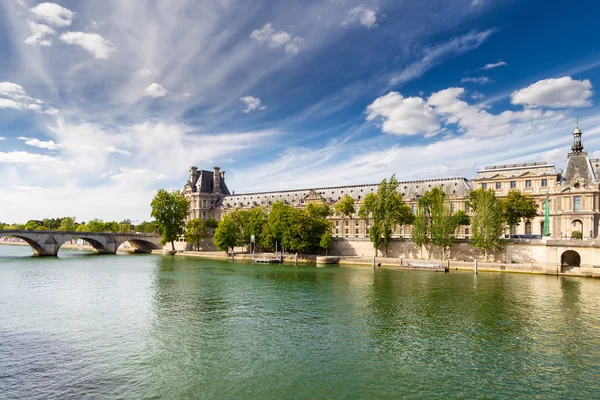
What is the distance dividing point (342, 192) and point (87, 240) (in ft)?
235

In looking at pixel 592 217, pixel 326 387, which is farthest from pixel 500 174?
pixel 326 387

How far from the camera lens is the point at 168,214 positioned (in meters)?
103

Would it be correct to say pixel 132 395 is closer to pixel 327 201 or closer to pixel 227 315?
pixel 227 315

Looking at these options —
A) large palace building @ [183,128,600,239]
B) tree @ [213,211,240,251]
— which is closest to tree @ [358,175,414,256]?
large palace building @ [183,128,600,239]

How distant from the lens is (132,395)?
16641 mm

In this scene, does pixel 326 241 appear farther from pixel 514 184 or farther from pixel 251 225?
pixel 514 184

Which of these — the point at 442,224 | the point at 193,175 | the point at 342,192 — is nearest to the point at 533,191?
the point at 442,224

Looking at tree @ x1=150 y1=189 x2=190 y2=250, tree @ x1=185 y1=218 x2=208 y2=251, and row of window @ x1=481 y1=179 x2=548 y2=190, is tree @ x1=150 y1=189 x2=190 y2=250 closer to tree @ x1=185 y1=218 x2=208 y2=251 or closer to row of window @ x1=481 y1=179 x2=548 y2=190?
tree @ x1=185 y1=218 x2=208 y2=251

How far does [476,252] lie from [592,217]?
22898mm

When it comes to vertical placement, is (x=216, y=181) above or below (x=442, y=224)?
above

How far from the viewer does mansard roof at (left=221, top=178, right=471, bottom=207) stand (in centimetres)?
9856

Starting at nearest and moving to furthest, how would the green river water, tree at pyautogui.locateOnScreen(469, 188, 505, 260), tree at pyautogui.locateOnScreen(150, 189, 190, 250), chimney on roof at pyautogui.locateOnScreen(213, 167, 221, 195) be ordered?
the green river water < tree at pyautogui.locateOnScreen(469, 188, 505, 260) < tree at pyautogui.locateOnScreen(150, 189, 190, 250) < chimney on roof at pyautogui.locateOnScreen(213, 167, 221, 195)

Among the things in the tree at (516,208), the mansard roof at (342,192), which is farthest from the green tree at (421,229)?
the mansard roof at (342,192)

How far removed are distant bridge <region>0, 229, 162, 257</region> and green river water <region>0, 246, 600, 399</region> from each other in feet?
156
